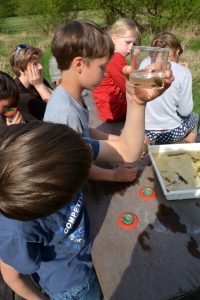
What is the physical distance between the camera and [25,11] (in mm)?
17250

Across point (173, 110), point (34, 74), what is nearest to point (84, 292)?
point (173, 110)

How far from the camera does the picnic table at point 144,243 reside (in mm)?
1137

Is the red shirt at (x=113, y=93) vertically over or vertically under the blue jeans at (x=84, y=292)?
over

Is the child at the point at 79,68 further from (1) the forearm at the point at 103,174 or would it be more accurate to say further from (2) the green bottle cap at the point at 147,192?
(2) the green bottle cap at the point at 147,192

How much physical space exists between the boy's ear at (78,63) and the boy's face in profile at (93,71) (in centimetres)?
3

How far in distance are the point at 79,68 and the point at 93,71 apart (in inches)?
3.6

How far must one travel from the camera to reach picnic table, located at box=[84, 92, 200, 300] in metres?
1.14

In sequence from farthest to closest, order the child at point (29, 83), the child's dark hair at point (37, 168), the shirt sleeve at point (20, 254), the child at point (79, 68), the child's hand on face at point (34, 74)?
the child's hand on face at point (34, 74) < the child at point (29, 83) < the child at point (79, 68) < the shirt sleeve at point (20, 254) < the child's dark hair at point (37, 168)

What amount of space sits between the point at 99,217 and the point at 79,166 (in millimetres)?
641

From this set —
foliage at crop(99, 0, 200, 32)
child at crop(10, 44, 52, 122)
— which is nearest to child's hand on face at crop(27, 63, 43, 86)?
child at crop(10, 44, 52, 122)

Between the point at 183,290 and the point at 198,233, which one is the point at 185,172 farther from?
the point at 183,290

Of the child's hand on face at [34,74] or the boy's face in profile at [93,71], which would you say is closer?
the boy's face in profile at [93,71]

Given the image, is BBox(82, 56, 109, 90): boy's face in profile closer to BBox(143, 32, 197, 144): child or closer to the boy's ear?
the boy's ear

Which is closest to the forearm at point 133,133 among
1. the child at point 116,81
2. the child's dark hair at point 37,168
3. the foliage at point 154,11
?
the child's dark hair at point 37,168
